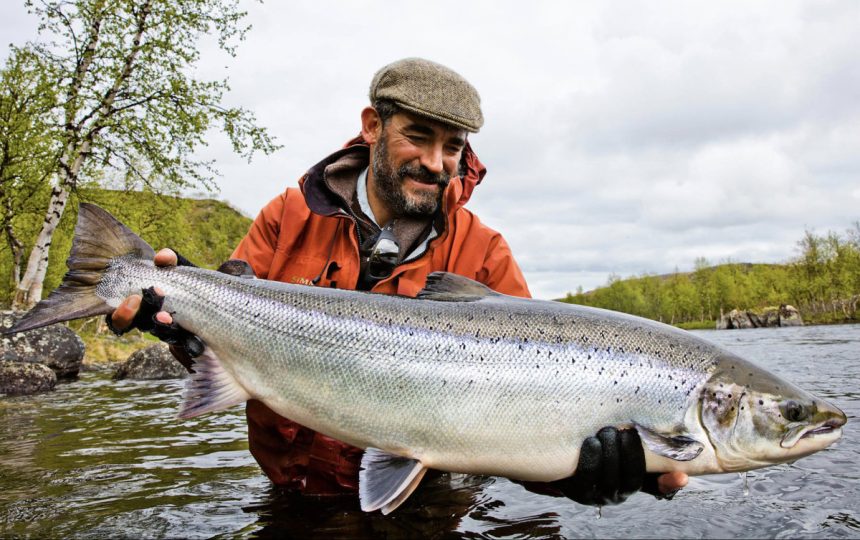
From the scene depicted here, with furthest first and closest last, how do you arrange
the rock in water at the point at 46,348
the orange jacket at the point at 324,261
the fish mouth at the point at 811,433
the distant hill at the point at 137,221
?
1. the distant hill at the point at 137,221
2. the rock in water at the point at 46,348
3. the orange jacket at the point at 324,261
4. the fish mouth at the point at 811,433

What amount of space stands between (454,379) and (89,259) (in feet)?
7.23

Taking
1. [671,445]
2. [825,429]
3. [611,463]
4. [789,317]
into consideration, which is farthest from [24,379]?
[789,317]

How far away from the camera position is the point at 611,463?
302cm

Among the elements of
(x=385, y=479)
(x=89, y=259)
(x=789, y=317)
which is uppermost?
(x=789, y=317)

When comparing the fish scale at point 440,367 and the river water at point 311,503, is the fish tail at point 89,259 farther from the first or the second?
the river water at point 311,503

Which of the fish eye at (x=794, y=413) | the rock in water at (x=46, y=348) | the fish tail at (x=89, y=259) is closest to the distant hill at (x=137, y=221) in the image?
the rock in water at (x=46, y=348)

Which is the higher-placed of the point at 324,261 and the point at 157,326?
the point at 324,261

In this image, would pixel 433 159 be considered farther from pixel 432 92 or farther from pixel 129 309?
pixel 129 309

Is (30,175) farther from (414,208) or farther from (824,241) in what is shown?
(824,241)

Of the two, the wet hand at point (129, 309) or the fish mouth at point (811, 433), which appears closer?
the fish mouth at point (811, 433)

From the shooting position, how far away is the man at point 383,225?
401 cm

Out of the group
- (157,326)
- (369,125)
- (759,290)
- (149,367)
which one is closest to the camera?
(157,326)

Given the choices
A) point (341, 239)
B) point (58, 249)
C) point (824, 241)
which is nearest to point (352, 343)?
point (341, 239)

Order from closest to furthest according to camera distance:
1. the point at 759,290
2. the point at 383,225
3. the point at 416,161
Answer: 1. the point at 416,161
2. the point at 383,225
3. the point at 759,290
